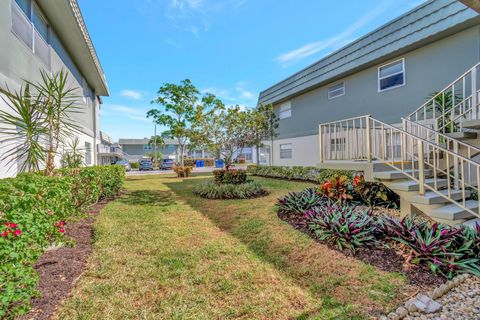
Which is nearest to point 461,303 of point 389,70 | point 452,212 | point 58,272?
point 452,212

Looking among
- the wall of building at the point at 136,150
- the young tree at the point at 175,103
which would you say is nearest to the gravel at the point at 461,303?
the young tree at the point at 175,103

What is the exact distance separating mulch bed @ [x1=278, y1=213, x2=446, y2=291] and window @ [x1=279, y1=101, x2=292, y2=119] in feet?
39.4

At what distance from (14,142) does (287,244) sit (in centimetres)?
604

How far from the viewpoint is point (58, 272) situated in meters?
3.18

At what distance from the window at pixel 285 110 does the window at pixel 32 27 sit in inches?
471

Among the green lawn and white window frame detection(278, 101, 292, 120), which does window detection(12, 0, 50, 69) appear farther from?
white window frame detection(278, 101, 292, 120)

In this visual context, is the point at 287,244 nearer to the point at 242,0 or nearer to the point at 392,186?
the point at 392,186

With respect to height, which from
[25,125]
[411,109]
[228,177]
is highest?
[411,109]

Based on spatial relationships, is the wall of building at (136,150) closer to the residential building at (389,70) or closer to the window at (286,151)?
the window at (286,151)

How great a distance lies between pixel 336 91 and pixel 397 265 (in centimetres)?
992

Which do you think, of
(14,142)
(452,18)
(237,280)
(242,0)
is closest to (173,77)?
(242,0)

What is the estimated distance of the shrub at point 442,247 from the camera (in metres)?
3.11

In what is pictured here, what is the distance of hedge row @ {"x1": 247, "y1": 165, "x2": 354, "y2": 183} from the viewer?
34.3 feet

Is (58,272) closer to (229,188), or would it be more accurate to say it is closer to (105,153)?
(229,188)
